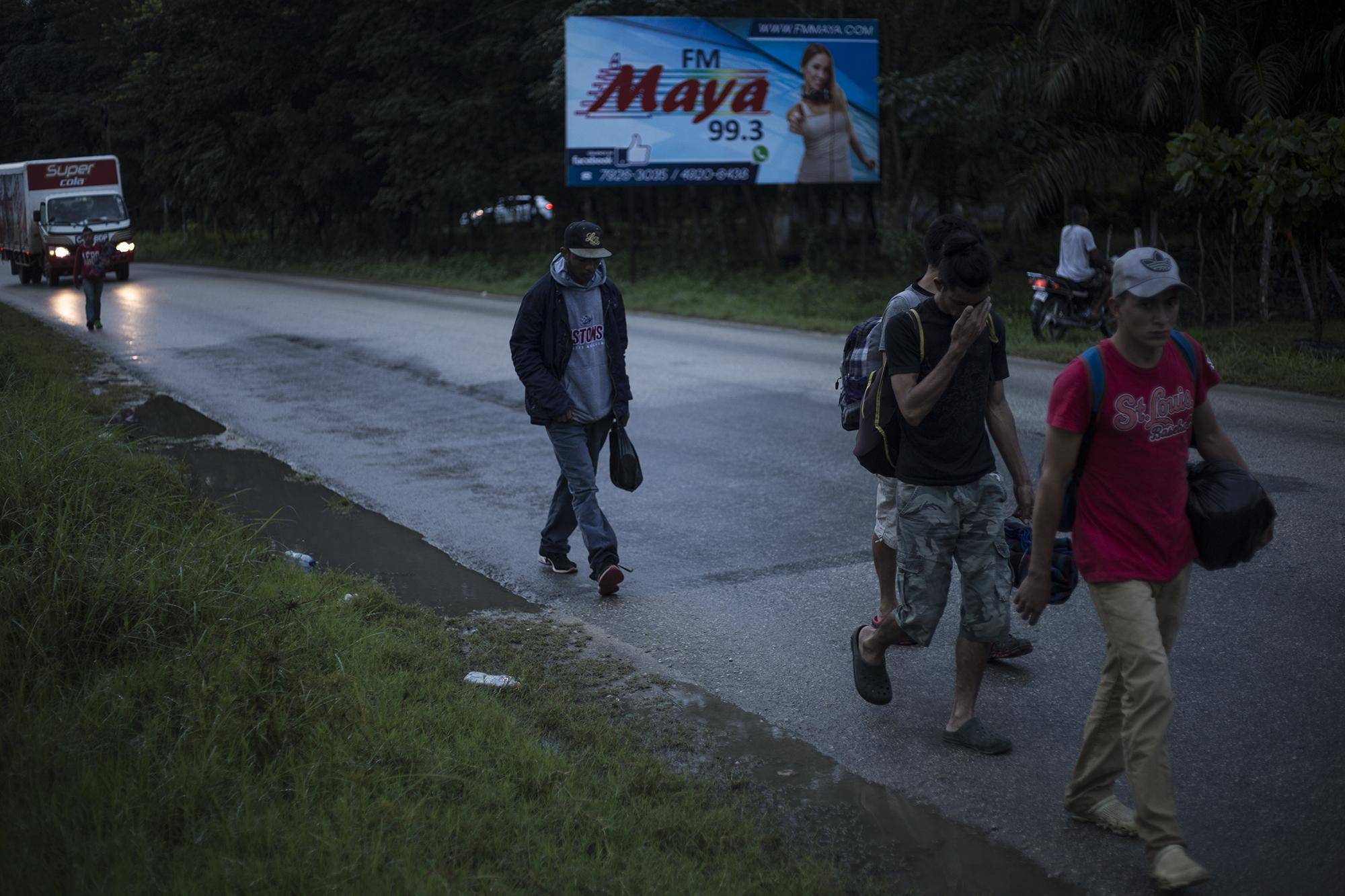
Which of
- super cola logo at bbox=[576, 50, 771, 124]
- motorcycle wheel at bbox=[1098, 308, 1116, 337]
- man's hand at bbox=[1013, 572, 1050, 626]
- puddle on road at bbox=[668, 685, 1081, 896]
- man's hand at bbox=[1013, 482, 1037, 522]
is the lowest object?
puddle on road at bbox=[668, 685, 1081, 896]

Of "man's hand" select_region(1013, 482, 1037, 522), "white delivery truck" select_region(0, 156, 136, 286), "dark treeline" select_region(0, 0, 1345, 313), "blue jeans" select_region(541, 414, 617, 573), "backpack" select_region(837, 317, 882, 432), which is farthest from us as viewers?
"white delivery truck" select_region(0, 156, 136, 286)

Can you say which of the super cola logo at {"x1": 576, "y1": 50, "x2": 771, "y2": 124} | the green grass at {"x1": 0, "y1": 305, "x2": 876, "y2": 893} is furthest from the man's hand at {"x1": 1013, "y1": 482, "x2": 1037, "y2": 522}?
the super cola logo at {"x1": 576, "y1": 50, "x2": 771, "y2": 124}

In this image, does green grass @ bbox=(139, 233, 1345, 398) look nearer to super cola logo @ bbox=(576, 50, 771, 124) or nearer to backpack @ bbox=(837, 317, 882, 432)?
super cola logo @ bbox=(576, 50, 771, 124)

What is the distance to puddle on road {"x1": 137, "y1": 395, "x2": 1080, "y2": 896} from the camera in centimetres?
396

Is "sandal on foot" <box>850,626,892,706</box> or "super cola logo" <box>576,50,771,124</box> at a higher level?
"super cola logo" <box>576,50,771,124</box>

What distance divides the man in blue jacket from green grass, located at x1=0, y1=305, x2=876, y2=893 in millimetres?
802

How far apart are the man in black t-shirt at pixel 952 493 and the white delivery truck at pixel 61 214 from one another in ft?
107

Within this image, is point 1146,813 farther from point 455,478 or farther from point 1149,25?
point 1149,25

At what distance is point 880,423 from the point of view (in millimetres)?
4895

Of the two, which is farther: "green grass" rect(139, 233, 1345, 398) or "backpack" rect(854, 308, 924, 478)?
"green grass" rect(139, 233, 1345, 398)

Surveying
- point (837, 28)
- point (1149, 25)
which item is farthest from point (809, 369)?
point (837, 28)

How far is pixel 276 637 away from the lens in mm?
5098

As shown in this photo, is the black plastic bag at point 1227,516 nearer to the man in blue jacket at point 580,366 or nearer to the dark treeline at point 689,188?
the man in blue jacket at point 580,366

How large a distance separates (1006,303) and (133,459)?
16464 millimetres
